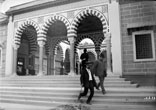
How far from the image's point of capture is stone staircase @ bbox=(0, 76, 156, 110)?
3.54m

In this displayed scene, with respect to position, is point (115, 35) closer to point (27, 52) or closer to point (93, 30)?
point (93, 30)

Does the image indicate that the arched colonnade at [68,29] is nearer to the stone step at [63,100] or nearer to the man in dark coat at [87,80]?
the stone step at [63,100]

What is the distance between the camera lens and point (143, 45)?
5566 millimetres

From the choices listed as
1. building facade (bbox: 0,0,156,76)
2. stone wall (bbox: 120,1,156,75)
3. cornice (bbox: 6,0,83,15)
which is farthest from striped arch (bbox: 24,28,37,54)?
stone wall (bbox: 120,1,156,75)

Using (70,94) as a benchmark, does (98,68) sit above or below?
above

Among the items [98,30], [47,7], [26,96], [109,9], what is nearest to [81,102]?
[26,96]

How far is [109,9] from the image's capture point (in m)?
6.16

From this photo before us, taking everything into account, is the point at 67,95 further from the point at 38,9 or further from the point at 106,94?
the point at 38,9

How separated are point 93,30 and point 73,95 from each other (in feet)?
20.5

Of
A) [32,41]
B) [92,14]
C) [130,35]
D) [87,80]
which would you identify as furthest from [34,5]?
[87,80]

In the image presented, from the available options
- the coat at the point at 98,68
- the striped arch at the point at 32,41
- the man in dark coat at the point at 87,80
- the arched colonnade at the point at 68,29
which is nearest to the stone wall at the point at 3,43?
the arched colonnade at the point at 68,29

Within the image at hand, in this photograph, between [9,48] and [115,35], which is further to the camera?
[9,48]

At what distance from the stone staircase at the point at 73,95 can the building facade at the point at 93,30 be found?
882 millimetres

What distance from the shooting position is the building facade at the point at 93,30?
550 cm
